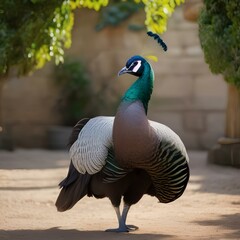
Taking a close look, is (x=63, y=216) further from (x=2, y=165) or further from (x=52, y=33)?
(x=2, y=165)

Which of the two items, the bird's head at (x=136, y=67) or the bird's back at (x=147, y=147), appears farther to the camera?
the bird's head at (x=136, y=67)

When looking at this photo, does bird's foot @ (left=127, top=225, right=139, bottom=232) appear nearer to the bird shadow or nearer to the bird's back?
the bird shadow

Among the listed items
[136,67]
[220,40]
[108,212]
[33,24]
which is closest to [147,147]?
[136,67]

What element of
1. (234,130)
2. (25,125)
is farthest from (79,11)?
(234,130)

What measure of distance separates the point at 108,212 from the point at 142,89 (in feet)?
6.11

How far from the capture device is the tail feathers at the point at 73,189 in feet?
18.9

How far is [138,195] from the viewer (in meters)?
5.78

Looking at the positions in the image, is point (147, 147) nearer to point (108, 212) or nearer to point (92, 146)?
point (92, 146)

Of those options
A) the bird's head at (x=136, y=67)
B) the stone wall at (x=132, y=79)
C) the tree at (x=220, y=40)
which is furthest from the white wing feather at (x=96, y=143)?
the stone wall at (x=132, y=79)

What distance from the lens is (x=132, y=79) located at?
47.2 ft

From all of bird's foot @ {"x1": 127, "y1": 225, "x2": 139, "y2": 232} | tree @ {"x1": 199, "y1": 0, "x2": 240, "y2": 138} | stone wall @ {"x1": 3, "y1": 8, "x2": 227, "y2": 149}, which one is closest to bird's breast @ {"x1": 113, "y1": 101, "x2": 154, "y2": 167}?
bird's foot @ {"x1": 127, "y1": 225, "x2": 139, "y2": 232}

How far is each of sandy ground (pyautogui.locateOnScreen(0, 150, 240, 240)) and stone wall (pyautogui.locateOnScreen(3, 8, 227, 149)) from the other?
3717mm

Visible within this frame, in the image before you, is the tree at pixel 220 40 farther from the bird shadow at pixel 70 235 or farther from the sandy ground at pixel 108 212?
the bird shadow at pixel 70 235

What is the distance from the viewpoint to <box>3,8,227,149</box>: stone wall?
14.3m
